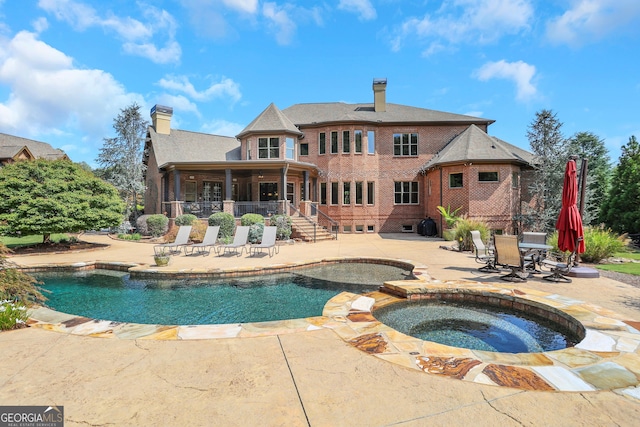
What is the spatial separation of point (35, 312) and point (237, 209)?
13.4m

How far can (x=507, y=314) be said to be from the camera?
5426 mm

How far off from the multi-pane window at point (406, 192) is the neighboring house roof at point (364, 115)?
15.3 feet

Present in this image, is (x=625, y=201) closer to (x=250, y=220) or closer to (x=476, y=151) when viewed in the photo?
(x=476, y=151)

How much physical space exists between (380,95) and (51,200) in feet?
70.4

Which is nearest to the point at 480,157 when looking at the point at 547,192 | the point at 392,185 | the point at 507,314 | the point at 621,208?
the point at 547,192

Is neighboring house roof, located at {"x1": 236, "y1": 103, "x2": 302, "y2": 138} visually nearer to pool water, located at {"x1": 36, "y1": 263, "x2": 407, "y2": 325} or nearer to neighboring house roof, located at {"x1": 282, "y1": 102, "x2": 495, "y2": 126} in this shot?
neighboring house roof, located at {"x1": 282, "y1": 102, "x2": 495, "y2": 126}

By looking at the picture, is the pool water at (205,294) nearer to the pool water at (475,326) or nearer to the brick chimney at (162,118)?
the pool water at (475,326)

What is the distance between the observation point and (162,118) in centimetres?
2292

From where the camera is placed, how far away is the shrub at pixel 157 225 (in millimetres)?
17438

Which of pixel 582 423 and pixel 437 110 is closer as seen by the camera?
pixel 582 423


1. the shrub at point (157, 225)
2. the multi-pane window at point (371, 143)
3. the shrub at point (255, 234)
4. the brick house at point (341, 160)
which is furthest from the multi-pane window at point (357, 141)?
→ the shrub at point (157, 225)

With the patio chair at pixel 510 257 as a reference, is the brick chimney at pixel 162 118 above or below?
above

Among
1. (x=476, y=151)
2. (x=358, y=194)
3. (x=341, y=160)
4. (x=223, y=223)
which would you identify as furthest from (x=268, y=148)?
(x=476, y=151)

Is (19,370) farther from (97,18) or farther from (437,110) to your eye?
(437,110)
